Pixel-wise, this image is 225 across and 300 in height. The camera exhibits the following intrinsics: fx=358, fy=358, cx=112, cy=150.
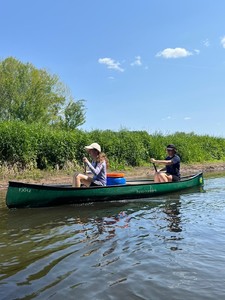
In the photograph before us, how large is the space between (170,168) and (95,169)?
3852 mm

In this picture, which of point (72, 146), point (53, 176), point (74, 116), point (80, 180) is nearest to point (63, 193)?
point (80, 180)

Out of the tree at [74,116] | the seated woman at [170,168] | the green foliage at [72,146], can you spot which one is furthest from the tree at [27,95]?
the seated woman at [170,168]

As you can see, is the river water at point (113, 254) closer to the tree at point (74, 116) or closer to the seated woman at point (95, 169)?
the seated woman at point (95, 169)

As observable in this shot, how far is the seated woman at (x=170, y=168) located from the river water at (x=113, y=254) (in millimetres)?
3050

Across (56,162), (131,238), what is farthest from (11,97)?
(131,238)

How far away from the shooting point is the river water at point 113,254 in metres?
4.04

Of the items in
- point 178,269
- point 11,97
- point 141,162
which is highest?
point 11,97

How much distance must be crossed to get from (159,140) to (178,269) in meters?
20.8

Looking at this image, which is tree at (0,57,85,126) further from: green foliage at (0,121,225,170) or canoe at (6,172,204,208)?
canoe at (6,172,204,208)

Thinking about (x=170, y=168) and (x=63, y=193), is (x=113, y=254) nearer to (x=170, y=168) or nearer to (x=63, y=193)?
(x=63, y=193)

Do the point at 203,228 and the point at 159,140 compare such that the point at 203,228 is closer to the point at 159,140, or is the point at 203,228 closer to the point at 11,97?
the point at 159,140

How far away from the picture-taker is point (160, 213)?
8.84m

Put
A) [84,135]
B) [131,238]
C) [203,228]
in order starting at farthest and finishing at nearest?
[84,135] → [203,228] → [131,238]

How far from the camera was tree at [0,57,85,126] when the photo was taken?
128 feet
